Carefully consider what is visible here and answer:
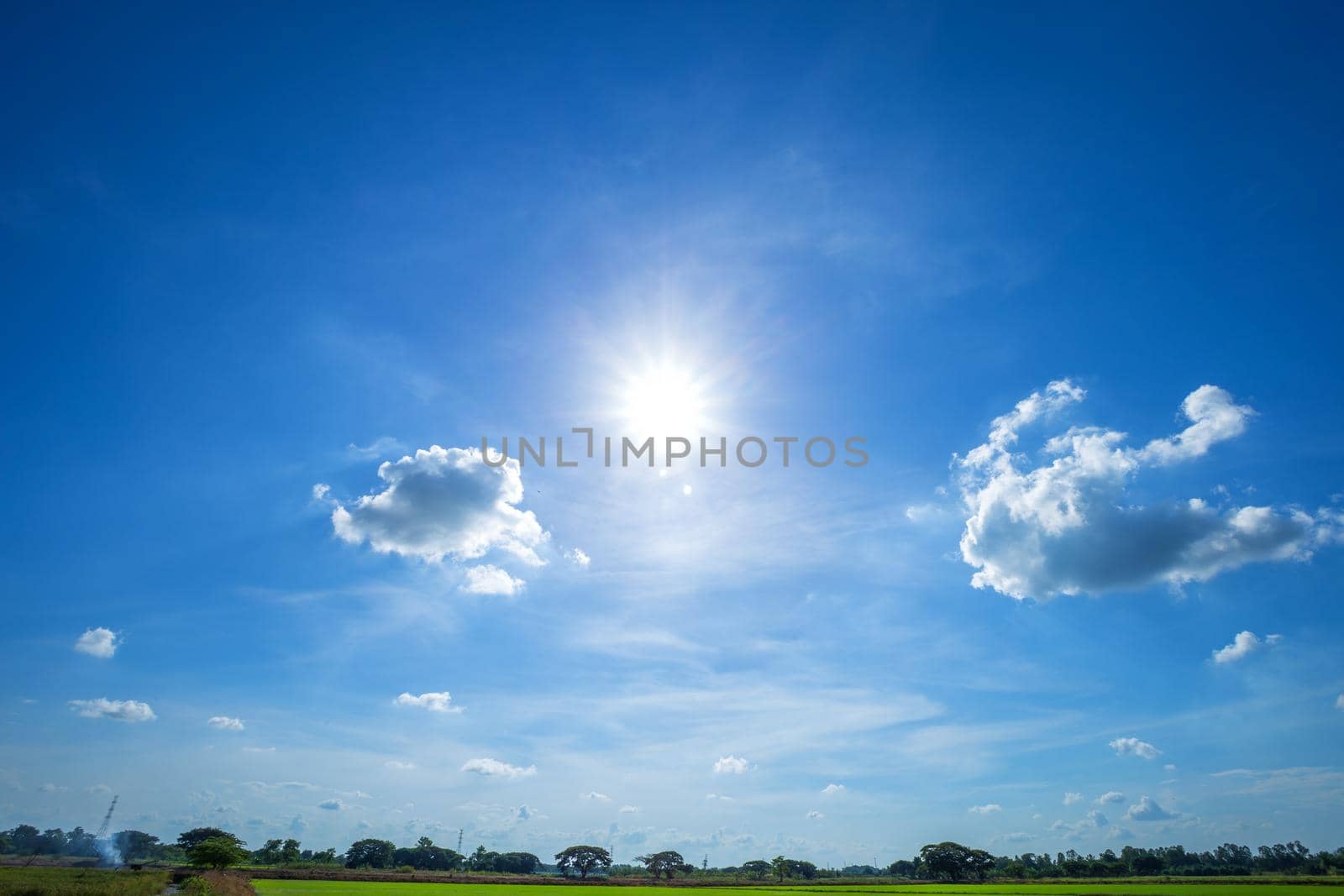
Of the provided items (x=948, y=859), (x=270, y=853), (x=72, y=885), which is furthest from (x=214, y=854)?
(x=948, y=859)

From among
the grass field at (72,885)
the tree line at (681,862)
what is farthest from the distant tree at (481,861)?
the grass field at (72,885)

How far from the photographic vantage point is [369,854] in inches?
6388

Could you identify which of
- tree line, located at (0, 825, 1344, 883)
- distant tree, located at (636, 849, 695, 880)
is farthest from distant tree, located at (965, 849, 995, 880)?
distant tree, located at (636, 849, 695, 880)

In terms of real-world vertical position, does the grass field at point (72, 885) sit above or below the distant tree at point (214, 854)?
below

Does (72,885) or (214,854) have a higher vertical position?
(214,854)

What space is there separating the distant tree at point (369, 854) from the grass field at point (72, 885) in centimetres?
11037

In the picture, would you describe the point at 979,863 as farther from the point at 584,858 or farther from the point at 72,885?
the point at 72,885

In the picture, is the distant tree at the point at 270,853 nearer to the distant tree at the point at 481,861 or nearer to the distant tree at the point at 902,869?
the distant tree at the point at 481,861

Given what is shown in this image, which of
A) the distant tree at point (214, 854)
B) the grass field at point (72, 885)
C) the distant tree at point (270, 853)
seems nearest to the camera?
the grass field at point (72, 885)

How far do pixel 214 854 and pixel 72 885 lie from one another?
31.6m

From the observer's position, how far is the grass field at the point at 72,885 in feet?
147

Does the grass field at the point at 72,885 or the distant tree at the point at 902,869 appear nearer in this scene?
the grass field at the point at 72,885

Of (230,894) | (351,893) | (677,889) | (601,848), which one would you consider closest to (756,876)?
(601,848)

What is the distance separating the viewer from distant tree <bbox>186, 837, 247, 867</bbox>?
77438mm
